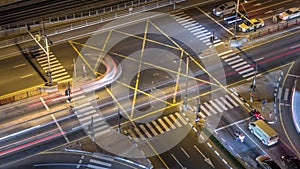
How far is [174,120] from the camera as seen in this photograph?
87.1 metres

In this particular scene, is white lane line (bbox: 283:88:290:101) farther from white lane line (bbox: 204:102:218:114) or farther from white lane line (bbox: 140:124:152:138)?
white lane line (bbox: 140:124:152:138)

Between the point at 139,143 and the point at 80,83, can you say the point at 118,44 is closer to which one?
the point at 80,83

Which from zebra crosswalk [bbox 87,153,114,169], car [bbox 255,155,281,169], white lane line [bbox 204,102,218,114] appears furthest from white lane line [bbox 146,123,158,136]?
car [bbox 255,155,281,169]

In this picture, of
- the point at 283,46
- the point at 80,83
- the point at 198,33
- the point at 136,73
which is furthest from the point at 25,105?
the point at 283,46

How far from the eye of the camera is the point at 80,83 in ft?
306

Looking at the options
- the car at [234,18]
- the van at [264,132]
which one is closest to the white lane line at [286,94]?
the van at [264,132]

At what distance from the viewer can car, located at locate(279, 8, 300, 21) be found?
109500 millimetres

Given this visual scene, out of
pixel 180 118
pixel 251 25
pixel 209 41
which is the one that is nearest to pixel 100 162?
pixel 180 118

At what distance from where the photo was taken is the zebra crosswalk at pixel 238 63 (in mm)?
97000

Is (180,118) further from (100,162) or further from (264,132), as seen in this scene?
(100,162)

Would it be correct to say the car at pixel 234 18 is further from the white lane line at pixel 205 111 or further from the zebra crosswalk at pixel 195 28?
the white lane line at pixel 205 111

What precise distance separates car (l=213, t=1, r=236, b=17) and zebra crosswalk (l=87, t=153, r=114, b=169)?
1731 inches

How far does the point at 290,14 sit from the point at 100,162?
2085 inches

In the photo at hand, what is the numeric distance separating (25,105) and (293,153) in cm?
4302
